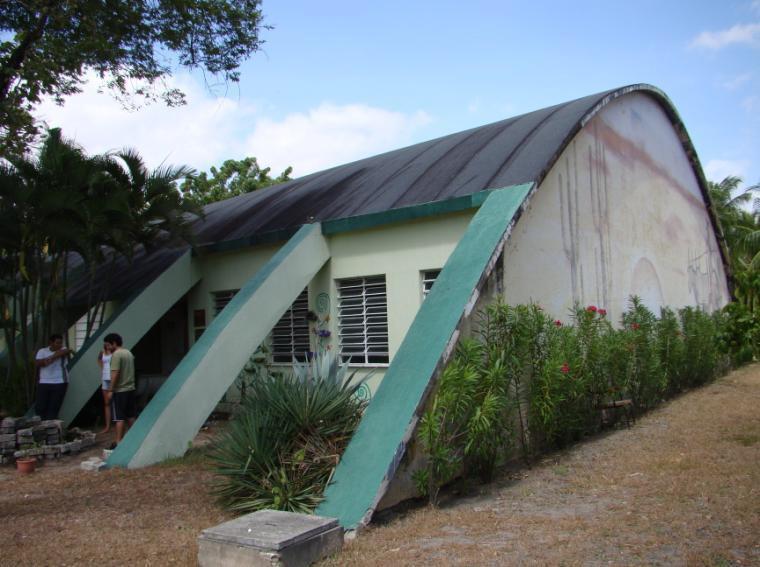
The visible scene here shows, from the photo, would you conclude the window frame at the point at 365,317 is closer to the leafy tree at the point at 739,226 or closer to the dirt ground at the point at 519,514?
the dirt ground at the point at 519,514

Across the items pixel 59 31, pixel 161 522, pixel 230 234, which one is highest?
pixel 59 31

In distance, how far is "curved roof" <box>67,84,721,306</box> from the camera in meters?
9.41

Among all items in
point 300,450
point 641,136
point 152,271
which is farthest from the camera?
point 152,271

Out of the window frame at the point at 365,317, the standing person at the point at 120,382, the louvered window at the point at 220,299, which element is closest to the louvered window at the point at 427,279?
the window frame at the point at 365,317

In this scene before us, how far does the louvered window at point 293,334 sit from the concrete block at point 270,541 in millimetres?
6293

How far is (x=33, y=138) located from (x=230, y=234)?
3.79 meters

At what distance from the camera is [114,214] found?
1134 centimetres

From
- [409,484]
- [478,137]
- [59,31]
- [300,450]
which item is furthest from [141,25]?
[409,484]

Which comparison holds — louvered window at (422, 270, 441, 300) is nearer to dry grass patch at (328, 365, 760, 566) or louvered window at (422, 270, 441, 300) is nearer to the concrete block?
dry grass patch at (328, 365, 760, 566)

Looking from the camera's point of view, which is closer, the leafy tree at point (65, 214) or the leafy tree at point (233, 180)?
the leafy tree at point (65, 214)

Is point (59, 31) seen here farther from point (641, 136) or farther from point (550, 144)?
point (641, 136)

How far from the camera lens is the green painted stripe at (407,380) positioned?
591cm

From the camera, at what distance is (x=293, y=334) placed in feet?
39.0

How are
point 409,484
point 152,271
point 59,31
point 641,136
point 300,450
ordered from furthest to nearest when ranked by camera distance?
point 152,271 → point 641,136 → point 59,31 → point 300,450 → point 409,484
